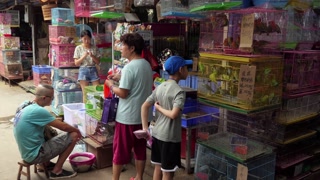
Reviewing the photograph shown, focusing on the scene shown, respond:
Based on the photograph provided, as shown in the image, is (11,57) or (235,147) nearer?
(235,147)

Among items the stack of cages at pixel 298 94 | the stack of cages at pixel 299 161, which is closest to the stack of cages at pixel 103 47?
the stack of cages at pixel 298 94

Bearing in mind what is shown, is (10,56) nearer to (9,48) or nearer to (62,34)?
(9,48)

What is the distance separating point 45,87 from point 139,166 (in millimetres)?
1329

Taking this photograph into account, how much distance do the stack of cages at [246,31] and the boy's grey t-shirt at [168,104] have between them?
582 millimetres

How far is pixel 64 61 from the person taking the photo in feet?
21.0

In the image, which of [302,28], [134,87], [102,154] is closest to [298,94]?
[302,28]

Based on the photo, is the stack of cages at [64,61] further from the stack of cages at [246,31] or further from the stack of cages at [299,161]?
the stack of cages at [299,161]

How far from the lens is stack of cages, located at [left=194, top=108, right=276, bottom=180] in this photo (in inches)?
118

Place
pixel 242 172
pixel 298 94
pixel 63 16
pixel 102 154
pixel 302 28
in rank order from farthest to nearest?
pixel 63 16, pixel 102 154, pixel 302 28, pixel 298 94, pixel 242 172

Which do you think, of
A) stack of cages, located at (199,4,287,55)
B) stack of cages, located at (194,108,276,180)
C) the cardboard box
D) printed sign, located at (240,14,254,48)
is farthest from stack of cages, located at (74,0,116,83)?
printed sign, located at (240,14,254,48)

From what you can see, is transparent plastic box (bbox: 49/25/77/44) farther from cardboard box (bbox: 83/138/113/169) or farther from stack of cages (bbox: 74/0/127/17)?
cardboard box (bbox: 83/138/113/169)

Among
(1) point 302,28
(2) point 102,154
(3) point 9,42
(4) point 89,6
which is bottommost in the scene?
(2) point 102,154

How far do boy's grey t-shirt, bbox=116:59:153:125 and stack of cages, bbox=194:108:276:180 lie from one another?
2.41ft

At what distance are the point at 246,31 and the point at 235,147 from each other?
1136mm
